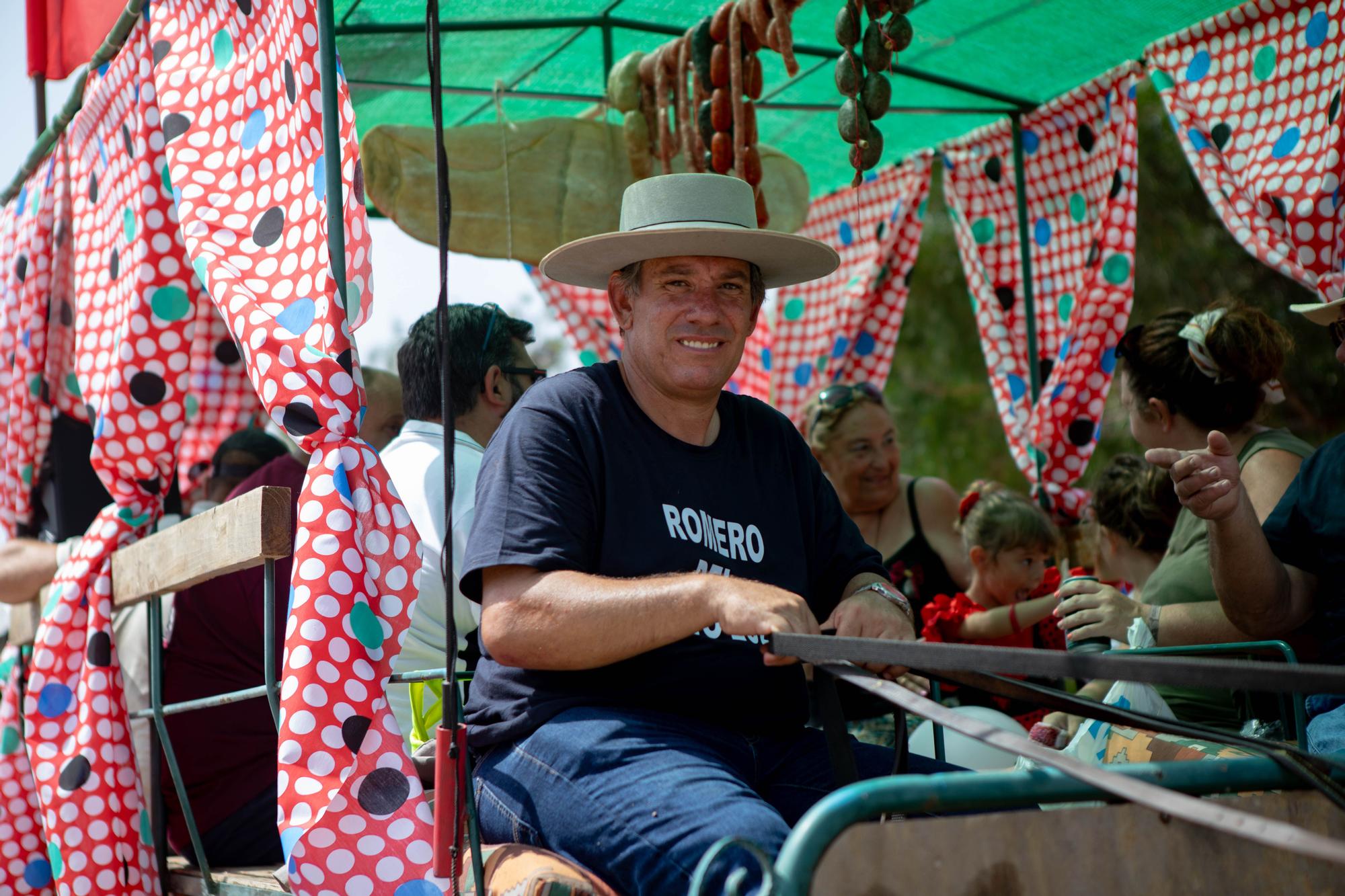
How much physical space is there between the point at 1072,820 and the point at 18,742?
3.54m

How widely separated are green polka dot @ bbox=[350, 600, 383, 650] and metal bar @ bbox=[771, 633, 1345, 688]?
43.5 inches

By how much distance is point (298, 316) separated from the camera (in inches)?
116

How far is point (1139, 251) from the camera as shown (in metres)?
15.7

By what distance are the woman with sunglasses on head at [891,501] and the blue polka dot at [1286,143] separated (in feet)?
5.72

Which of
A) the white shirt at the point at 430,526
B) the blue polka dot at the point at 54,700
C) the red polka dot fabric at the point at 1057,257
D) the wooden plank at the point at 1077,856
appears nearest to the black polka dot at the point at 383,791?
the white shirt at the point at 430,526

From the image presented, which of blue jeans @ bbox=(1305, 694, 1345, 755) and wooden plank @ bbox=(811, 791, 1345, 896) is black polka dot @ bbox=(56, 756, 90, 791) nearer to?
wooden plank @ bbox=(811, 791, 1345, 896)

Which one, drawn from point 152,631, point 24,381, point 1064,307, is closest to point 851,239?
point 1064,307

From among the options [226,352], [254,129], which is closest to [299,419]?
[254,129]

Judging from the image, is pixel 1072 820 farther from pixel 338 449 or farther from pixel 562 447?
pixel 338 449

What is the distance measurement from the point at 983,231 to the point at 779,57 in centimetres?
153

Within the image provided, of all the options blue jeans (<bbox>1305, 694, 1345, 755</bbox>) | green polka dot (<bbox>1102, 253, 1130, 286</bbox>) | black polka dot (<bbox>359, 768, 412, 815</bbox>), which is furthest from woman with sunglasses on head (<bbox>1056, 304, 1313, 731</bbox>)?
green polka dot (<bbox>1102, 253, 1130, 286</bbox>)

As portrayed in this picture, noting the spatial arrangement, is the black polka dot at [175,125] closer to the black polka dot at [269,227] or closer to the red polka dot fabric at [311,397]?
the red polka dot fabric at [311,397]

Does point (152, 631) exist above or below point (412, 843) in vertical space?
above

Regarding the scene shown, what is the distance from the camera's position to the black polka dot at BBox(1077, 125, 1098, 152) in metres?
6.07
